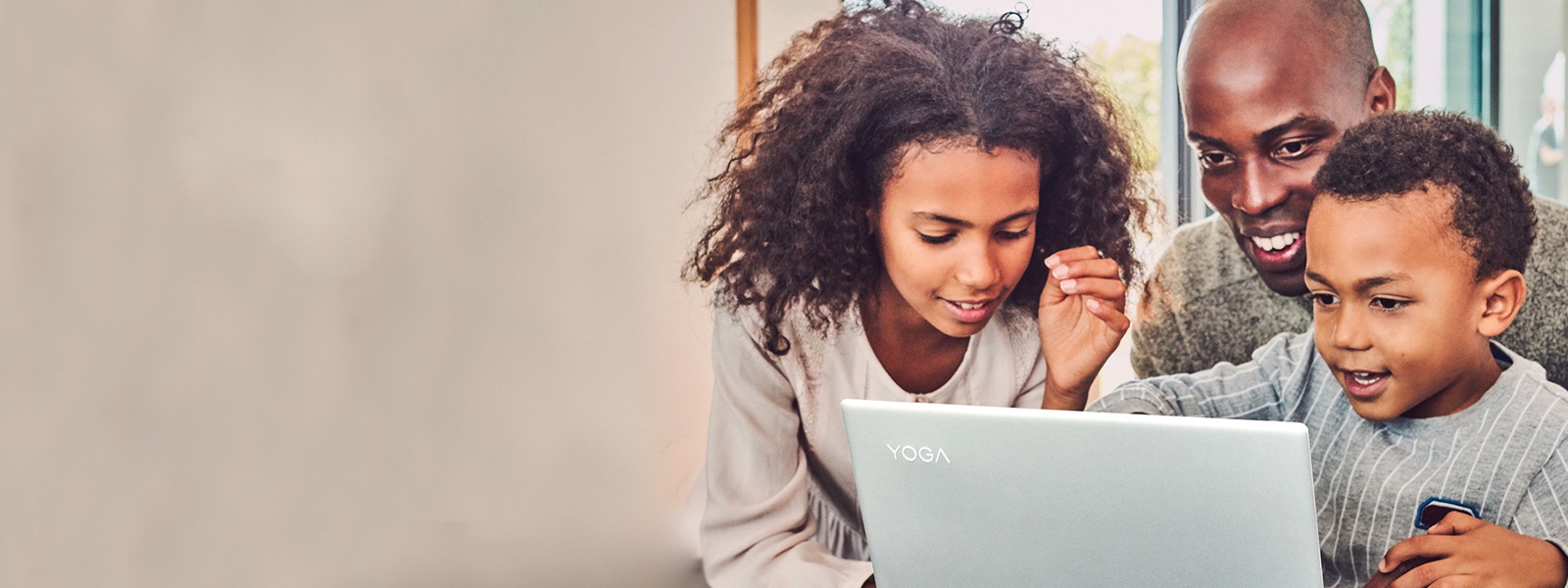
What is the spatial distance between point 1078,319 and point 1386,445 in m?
0.42

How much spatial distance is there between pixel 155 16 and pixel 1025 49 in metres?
1.10

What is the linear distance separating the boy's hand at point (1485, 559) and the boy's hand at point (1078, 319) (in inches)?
18.2

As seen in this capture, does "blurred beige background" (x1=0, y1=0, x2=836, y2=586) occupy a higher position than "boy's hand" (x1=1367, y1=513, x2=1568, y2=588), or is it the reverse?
"blurred beige background" (x1=0, y1=0, x2=836, y2=586)

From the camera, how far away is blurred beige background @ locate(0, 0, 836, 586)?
102cm

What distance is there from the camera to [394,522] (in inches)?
52.7

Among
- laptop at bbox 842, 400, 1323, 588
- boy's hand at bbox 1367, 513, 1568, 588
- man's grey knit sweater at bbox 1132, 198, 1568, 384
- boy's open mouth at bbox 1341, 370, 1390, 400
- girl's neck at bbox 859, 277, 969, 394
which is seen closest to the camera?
laptop at bbox 842, 400, 1323, 588

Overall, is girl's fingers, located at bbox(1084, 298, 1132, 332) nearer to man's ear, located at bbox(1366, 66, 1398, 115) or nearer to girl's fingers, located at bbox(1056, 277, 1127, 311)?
girl's fingers, located at bbox(1056, 277, 1127, 311)

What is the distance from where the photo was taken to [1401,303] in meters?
1.41

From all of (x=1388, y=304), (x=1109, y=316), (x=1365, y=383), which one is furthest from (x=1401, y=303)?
(x=1109, y=316)

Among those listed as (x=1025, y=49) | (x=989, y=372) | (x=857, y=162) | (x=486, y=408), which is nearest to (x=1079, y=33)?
(x=1025, y=49)

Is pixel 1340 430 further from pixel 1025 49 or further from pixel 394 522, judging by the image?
pixel 394 522

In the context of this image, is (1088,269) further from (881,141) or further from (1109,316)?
(881,141)

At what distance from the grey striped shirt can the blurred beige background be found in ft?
2.36

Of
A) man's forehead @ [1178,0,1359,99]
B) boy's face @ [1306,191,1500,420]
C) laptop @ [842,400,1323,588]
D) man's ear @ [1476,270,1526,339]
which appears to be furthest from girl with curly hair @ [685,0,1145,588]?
laptop @ [842,400,1323,588]
